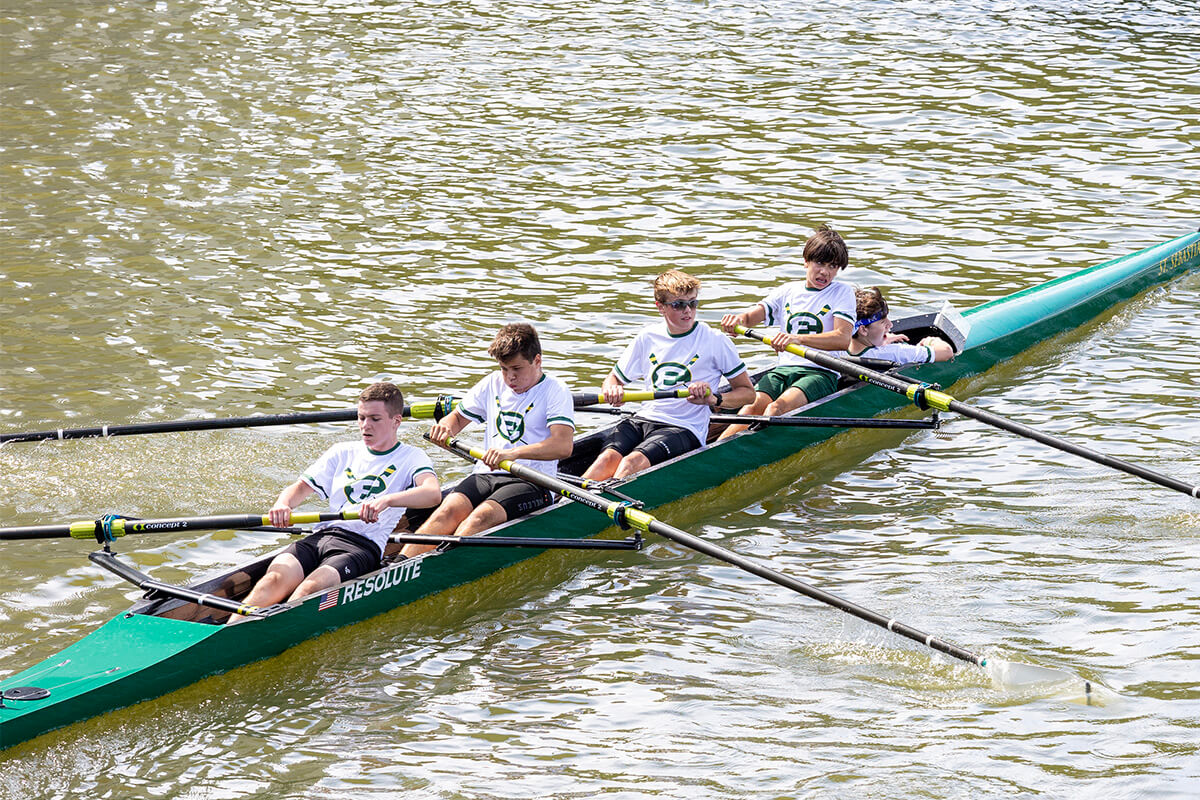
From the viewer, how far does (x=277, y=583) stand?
340 inches

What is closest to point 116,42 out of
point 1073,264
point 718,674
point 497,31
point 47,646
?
point 497,31

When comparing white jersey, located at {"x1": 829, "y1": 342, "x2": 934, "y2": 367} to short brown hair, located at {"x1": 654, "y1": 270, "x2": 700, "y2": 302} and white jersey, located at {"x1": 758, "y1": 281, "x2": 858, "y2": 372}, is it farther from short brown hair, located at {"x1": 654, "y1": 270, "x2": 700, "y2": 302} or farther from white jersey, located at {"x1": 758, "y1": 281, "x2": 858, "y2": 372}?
short brown hair, located at {"x1": 654, "y1": 270, "x2": 700, "y2": 302}

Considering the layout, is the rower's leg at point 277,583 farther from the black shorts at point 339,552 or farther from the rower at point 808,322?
the rower at point 808,322

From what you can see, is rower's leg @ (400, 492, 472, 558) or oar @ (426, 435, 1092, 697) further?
rower's leg @ (400, 492, 472, 558)

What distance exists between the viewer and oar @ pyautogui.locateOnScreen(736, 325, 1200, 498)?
10.1 meters

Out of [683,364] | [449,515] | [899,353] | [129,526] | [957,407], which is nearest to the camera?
[129,526]

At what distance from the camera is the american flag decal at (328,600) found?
8555 millimetres

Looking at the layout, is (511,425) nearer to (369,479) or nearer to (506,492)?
(506,492)


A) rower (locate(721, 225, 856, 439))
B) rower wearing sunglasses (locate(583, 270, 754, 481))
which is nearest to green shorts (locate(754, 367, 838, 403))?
rower (locate(721, 225, 856, 439))

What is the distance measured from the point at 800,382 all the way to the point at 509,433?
123 inches

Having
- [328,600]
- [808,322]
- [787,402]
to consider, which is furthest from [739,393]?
[328,600]

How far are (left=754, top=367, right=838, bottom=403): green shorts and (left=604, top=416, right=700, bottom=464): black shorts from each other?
1342 mm

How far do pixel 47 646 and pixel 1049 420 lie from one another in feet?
27.0

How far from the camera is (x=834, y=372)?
12070 mm
